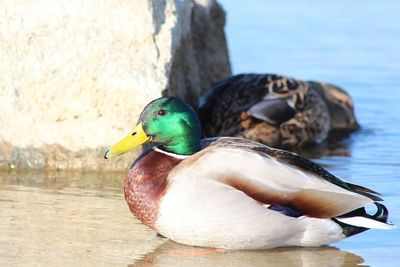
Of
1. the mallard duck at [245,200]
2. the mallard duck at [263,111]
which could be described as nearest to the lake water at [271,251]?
the mallard duck at [245,200]

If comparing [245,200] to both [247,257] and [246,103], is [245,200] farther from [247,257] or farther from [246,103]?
[246,103]

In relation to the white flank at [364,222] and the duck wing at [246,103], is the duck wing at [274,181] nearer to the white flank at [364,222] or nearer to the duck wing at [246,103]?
the white flank at [364,222]

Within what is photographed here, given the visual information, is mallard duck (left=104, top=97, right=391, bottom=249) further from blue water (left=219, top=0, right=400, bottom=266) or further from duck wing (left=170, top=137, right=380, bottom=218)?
blue water (left=219, top=0, right=400, bottom=266)

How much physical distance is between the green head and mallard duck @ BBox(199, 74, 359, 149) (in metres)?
2.87

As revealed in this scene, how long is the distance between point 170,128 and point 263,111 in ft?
9.87

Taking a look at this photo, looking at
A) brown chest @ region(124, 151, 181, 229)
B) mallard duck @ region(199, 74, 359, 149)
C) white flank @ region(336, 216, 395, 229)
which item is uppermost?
brown chest @ region(124, 151, 181, 229)

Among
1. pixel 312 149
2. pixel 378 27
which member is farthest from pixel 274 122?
pixel 378 27

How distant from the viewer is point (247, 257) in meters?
5.83

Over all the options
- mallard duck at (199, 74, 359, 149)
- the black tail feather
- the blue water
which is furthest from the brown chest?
mallard duck at (199, 74, 359, 149)

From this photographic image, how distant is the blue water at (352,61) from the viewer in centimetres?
749

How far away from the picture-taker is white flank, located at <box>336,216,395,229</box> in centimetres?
570

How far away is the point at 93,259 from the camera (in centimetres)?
568

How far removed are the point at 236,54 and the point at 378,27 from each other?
2316 mm

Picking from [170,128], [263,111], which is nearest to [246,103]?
[263,111]
